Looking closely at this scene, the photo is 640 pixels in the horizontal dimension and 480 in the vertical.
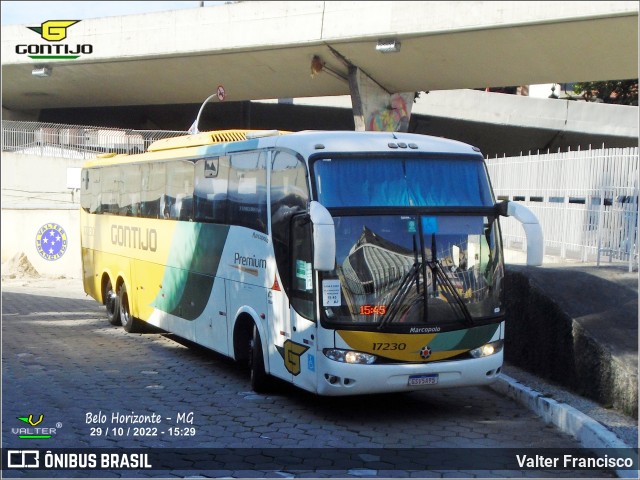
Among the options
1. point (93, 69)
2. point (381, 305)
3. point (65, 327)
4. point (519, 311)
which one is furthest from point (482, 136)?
point (381, 305)

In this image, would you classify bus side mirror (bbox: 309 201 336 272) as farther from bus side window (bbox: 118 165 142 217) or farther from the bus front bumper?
bus side window (bbox: 118 165 142 217)

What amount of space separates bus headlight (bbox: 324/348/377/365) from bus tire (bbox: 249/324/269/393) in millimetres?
1958

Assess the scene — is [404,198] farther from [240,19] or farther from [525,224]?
[240,19]

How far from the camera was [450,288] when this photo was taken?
33.3 feet

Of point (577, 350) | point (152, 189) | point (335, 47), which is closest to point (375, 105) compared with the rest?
point (335, 47)

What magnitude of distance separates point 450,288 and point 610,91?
3840 cm

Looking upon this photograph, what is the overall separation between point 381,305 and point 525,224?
1942 mm

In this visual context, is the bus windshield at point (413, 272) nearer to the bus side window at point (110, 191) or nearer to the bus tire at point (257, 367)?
the bus tire at point (257, 367)

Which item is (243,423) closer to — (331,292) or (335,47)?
(331,292)

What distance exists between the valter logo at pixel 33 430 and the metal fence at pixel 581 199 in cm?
856

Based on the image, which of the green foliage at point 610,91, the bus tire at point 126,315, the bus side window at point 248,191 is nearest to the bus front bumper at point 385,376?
the bus side window at point 248,191

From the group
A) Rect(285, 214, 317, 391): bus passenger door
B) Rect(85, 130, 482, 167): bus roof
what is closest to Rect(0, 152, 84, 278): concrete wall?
Rect(85, 130, 482, 167): bus roof

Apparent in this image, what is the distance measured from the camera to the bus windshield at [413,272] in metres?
9.89

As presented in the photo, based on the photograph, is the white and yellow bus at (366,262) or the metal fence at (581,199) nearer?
the white and yellow bus at (366,262)
